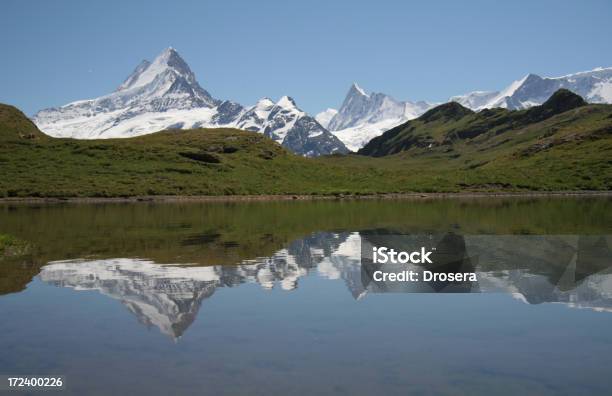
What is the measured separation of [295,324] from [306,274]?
448 inches

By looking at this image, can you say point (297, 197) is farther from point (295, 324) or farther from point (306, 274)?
point (295, 324)

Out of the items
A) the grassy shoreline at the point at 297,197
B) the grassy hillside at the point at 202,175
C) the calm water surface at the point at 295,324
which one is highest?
the grassy hillside at the point at 202,175

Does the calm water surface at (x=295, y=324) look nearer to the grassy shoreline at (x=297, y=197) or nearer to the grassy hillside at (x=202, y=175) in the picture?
the grassy shoreline at (x=297, y=197)

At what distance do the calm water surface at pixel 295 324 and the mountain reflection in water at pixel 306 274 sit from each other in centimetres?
11

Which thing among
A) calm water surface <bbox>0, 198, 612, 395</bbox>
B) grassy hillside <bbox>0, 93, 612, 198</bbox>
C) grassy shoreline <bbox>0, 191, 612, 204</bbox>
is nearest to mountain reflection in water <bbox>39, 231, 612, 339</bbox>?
calm water surface <bbox>0, 198, 612, 395</bbox>

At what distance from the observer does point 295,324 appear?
21766mm

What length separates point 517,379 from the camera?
51.4 ft

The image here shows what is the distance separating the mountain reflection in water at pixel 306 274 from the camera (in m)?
25.0

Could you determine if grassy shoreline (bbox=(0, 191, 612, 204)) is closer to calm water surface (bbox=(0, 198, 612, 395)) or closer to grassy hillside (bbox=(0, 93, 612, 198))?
grassy hillside (bbox=(0, 93, 612, 198))

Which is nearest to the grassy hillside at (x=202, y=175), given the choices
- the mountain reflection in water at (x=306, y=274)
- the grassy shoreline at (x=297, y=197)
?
the grassy shoreline at (x=297, y=197)

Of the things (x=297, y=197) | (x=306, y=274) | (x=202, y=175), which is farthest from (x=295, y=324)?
(x=202, y=175)

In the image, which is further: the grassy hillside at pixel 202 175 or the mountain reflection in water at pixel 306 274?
the grassy hillside at pixel 202 175

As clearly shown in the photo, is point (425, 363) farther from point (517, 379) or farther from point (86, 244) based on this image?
point (86, 244)

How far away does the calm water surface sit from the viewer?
15.9m
